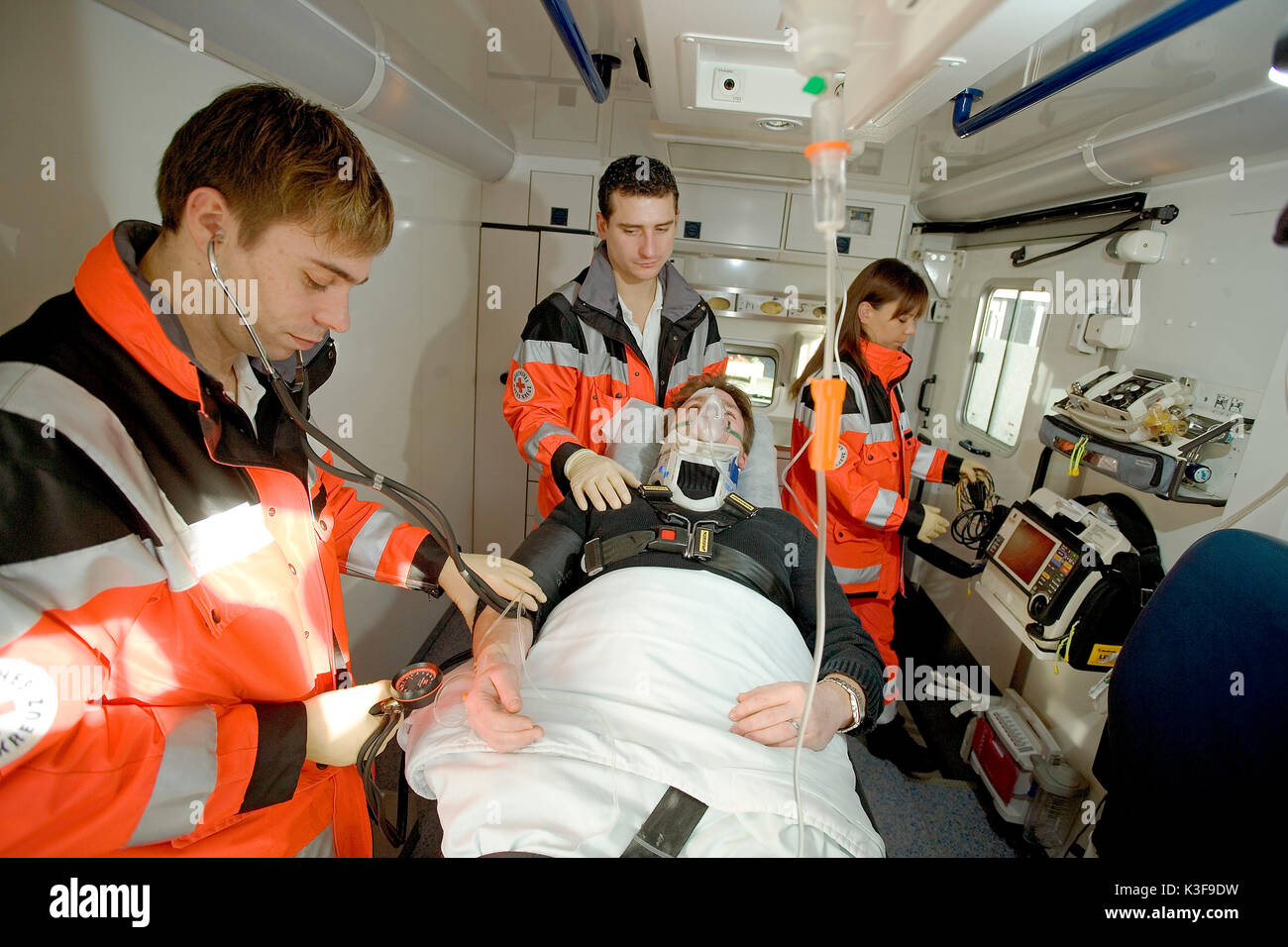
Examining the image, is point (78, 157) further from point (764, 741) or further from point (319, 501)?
point (764, 741)

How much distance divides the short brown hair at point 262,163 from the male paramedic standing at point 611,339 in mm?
1215

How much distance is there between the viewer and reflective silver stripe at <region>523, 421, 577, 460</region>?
2.27 m

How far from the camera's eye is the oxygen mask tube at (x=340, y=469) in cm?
93

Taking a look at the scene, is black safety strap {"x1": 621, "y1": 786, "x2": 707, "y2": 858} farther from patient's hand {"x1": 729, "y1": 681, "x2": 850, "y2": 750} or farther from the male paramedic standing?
the male paramedic standing

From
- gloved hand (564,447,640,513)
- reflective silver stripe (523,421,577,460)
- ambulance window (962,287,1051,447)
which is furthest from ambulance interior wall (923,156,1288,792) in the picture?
reflective silver stripe (523,421,577,460)

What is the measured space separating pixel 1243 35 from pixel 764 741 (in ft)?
7.57

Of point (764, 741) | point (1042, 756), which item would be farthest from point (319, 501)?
point (1042, 756)

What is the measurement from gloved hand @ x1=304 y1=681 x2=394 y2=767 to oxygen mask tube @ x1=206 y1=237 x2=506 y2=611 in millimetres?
316

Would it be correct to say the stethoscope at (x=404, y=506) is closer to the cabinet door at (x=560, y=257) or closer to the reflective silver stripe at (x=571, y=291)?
the reflective silver stripe at (x=571, y=291)

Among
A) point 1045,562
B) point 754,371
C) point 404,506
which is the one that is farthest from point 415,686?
point 754,371

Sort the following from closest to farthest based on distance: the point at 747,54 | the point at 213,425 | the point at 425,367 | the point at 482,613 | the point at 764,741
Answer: the point at 213,425, the point at 764,741, the point at 482,613, the point at 747,54, the point at 425,367

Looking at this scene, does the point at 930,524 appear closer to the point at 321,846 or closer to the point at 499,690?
the point at 499,690

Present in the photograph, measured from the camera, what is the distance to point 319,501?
1350 mm

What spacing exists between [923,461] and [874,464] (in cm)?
54
